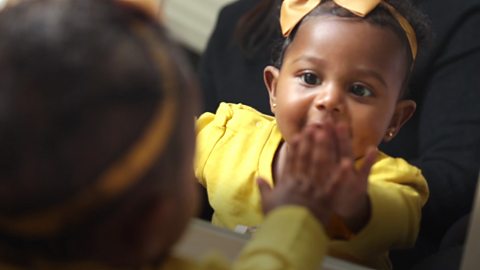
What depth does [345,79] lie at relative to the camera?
819 mm

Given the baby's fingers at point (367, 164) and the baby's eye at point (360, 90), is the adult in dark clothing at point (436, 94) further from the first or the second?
the baby's fingers at point (367, 164)

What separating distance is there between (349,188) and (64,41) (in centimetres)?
28

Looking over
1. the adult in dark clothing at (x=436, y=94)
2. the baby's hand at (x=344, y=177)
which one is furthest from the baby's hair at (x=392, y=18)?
the baby's hand at (x=344, y=177)

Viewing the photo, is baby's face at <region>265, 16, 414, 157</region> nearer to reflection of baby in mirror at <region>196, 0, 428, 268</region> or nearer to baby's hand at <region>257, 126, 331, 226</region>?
reflection of baby in mirror at <region>196, 0, 428, 268</region>

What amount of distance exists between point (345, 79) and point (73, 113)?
48cm

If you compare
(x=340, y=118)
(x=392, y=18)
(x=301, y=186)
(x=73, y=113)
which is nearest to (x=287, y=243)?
(x=301, y=186)

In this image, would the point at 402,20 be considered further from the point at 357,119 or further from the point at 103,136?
the point at 103,136

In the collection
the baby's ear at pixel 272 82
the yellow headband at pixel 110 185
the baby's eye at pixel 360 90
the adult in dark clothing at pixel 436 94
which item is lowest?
the adult in dark clothing at pixel 436 94

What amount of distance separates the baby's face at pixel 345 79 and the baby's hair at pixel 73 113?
397mm

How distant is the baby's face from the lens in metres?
0.82

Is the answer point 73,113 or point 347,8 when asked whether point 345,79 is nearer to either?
point 347,8

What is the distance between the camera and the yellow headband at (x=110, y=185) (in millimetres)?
408

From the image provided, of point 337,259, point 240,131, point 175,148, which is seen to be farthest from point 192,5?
point 175,148

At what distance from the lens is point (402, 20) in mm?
870
